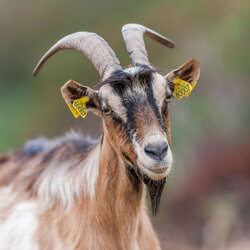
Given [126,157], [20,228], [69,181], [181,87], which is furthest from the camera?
[20,228]

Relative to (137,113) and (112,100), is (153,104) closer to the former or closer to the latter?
(137,113)

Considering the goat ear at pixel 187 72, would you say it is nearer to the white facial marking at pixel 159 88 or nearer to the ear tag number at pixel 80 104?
the white facial marking at pixel 159 88

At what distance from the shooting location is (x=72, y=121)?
53.9 feet

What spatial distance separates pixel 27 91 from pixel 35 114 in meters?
1.61

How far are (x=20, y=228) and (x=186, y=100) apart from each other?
7.99 m

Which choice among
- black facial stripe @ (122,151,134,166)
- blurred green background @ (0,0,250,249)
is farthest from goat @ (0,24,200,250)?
blurred green background @ (0,0,250,249)

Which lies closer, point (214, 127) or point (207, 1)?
point (214, 127)

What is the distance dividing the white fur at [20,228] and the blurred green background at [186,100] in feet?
4.94

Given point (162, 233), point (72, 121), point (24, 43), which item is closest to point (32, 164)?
point (162, 233)

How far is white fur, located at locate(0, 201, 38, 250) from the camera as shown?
526cm

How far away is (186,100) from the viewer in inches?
498

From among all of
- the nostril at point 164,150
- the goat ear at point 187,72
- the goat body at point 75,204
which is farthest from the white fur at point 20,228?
the goat ear at point 187,72

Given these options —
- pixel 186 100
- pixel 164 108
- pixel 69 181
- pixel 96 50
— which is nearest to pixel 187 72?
pixel 164 108

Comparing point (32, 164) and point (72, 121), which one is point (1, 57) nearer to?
point (72, 121)
